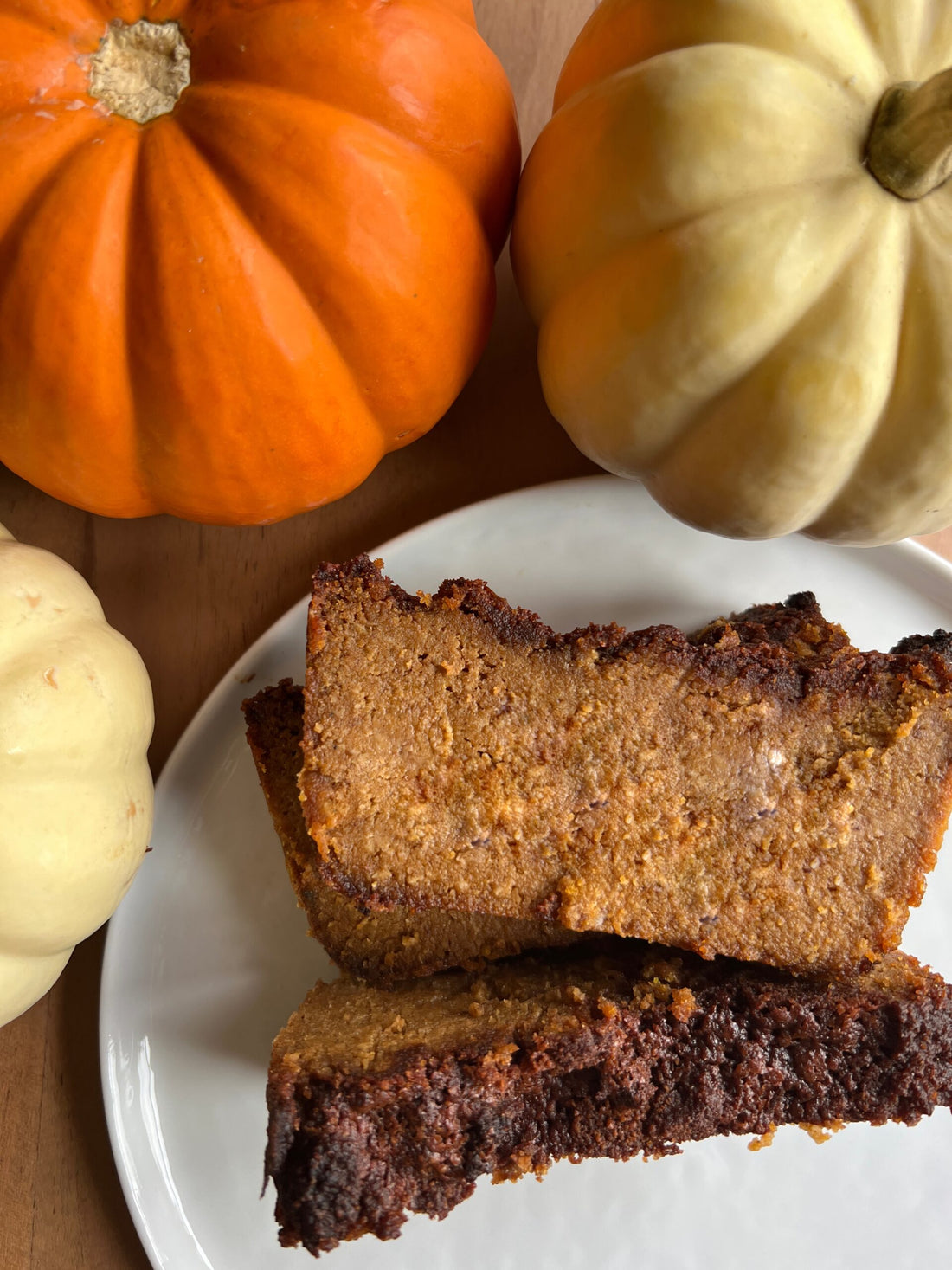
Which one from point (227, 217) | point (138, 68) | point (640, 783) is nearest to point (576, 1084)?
point (640, 783)

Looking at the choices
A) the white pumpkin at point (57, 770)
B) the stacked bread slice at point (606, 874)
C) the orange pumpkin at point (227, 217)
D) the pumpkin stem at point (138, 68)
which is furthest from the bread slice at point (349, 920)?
the pumpkin stem at point (138, 68)

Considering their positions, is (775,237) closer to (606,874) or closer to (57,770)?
(606,874)

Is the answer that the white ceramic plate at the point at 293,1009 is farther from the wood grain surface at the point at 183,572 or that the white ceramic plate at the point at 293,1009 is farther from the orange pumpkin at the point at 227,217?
the orange pumpkin at the point at 227,217

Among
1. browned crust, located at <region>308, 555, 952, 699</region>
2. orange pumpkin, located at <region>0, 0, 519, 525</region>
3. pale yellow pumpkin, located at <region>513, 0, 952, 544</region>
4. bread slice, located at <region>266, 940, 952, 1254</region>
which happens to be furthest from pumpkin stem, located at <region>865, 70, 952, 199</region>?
bread slice, located at <region>266, 940, 952, 1254</region>

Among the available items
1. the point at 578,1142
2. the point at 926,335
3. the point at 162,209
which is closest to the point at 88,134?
the point at 162,209

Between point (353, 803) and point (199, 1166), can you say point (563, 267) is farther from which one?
point (199, 1166)
